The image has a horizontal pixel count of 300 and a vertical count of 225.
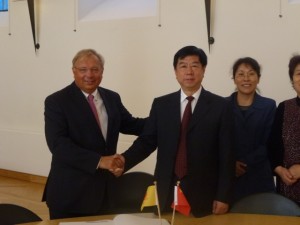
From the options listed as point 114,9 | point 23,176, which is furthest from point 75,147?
point 23,176

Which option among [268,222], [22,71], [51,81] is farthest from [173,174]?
[22,71]

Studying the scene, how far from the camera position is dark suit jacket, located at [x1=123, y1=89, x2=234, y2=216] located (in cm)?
248

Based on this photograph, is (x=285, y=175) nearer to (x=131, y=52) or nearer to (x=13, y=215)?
(x=13, y=215)

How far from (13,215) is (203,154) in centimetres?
106

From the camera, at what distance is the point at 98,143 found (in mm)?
2900

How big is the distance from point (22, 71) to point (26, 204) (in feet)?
8.12

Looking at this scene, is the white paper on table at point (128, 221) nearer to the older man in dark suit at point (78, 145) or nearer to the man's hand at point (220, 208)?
the man's hand at point (220, 208)

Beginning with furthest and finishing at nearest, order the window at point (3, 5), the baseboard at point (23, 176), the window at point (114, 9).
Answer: the window at point (3, 5) < the baseboard at point (23, 176) < the window at point (114, 9)

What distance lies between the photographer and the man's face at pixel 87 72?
289 centimetres

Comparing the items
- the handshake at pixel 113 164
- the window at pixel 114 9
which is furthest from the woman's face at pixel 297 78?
the window at pixel 114 9

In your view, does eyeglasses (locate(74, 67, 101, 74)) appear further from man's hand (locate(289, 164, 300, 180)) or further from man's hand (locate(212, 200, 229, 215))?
man's hand (locate(289, 164, 300, 180))

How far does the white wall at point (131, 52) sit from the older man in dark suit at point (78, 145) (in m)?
2.36

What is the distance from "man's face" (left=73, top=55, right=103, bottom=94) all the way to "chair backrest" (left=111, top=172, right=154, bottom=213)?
638 mm

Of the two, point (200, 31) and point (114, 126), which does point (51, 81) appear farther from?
point (114, 126)
